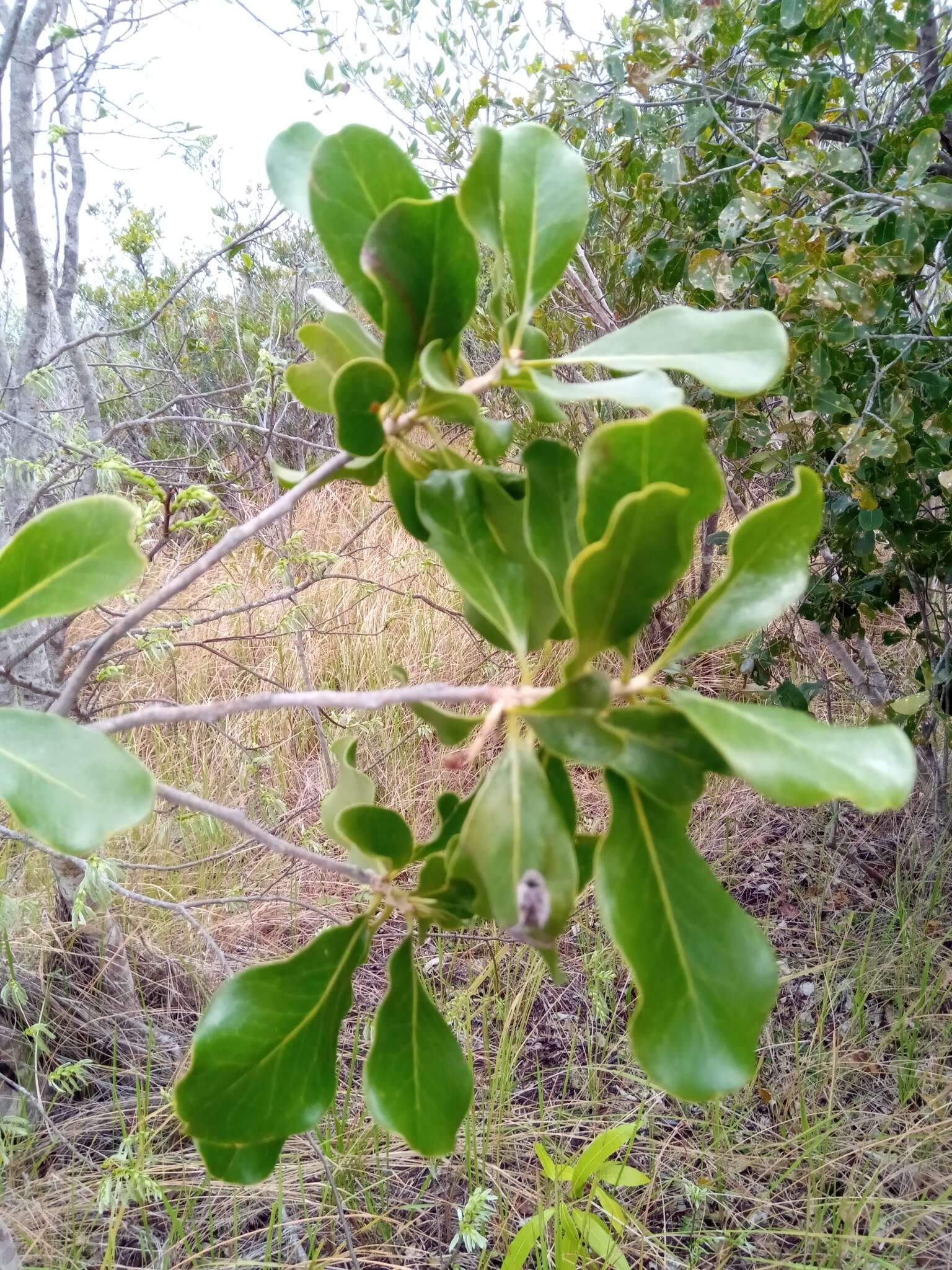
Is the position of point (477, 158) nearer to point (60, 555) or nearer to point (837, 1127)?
point (60, 555)

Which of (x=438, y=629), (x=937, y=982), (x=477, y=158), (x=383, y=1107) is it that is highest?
(x=477, y=158)

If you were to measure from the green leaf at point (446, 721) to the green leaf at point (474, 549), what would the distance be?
5 cm

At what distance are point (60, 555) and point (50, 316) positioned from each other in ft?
4.83

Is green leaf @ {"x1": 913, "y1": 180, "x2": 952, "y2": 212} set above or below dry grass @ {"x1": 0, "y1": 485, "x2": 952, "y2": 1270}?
above

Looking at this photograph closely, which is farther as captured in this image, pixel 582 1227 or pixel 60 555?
pixel 582 1227

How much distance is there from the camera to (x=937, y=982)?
4.94ft

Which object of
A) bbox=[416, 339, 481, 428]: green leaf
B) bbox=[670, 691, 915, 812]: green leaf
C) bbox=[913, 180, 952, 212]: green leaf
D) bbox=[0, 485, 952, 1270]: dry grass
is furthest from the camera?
bbox=[0, 485, 952, 1270]: dry grass

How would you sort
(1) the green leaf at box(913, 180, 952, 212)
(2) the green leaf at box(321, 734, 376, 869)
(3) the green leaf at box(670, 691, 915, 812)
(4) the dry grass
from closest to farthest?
(3) the green leaf at box(670, 691, 915, 812)
(2) the green leaf at box(321, 734, 376, 869)
(1) the green leaf at box(913, 180, 952, 212)
(4) the dry grass

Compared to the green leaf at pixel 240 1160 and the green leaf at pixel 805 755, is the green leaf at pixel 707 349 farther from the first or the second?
the green leaf at pixel 240 1160

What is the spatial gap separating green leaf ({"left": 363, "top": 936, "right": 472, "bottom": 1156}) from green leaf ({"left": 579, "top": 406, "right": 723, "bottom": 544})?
27 cm

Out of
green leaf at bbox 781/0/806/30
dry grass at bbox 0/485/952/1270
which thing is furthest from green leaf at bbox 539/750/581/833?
green leaf at bbox 781/0/806/30

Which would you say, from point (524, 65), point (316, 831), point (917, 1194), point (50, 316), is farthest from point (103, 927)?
point (524, 65)

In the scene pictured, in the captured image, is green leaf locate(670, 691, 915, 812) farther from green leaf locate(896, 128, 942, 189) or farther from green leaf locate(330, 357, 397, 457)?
green leaf locate(896, 128, 942, 189)

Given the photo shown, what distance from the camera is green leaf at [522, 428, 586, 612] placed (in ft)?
1.08
